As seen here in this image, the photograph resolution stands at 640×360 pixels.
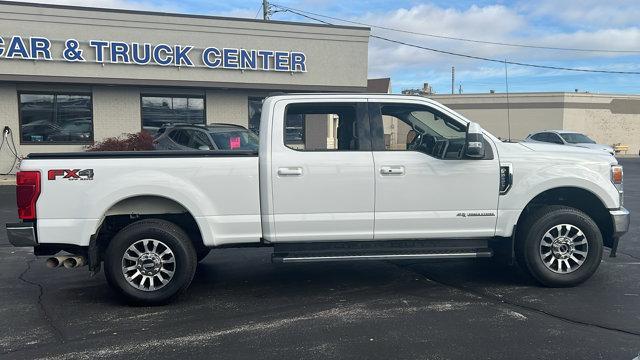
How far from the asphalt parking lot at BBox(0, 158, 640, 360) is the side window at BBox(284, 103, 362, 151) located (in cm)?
156

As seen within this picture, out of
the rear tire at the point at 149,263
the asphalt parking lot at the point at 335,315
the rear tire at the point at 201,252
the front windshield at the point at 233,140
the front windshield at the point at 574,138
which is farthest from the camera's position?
the front windshield at the point at 574,138

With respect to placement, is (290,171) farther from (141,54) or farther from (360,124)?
(141,54)

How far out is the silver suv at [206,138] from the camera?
11430mm

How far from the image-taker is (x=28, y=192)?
489cm

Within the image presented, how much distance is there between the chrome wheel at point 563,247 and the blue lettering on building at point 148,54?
13.7m

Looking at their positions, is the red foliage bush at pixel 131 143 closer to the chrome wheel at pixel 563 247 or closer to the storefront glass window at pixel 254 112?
the storefront glass window at pixel 254 112

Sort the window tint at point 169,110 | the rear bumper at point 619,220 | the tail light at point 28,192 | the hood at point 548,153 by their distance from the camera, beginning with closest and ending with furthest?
the tail light at point 28,192 < the hood at point 548,153 < the rear bumper at point 619,220 < the window tint at point 169,110

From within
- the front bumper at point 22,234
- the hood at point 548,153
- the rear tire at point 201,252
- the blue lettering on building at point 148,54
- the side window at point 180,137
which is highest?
the blue lettering on building at point 148,54

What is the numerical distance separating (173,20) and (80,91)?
372 centimetres

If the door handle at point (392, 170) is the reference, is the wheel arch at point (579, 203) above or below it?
below

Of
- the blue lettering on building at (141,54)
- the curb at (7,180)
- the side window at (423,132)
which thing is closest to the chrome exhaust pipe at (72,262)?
the side window at (423,132)

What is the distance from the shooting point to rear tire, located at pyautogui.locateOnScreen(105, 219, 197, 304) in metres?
5.09

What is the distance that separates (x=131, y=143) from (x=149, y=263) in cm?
1138

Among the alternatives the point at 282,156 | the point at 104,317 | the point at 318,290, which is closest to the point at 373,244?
the point at 318,290
